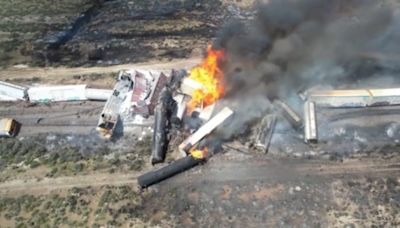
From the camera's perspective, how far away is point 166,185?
2612 cm

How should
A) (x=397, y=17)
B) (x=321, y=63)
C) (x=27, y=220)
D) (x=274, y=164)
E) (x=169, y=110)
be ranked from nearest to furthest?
(x=27, y=220), (x=274, y=164), (x=169, y=110), (x=321, y=63), (x=397, y=17)

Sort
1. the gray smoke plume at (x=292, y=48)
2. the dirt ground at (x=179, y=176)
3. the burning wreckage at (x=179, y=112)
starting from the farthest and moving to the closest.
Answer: the gray smoke plume at (x=292, y=48)
the burning wreckage at (x=179, y=112)
the dirt ground at (x=179, y=176)

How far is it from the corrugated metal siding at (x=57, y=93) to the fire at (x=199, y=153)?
9.16 metres

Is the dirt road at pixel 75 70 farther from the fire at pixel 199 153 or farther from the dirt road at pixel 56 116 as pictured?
the fire at pixel 199 153

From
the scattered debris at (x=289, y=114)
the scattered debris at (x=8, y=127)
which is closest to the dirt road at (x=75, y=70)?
the scattered debris at (x=8, y=127)

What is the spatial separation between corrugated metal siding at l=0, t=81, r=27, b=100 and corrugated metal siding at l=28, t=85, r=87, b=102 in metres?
0.48

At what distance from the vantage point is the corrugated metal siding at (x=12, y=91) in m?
33.2

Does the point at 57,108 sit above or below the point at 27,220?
above

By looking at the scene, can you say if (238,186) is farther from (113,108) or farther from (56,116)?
(56,116)

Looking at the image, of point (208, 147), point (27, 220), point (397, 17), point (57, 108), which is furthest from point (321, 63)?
point (27, 220)

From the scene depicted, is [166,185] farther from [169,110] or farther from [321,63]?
[321,63]

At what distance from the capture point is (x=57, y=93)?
3269 cm

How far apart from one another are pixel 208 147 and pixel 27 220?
979cm

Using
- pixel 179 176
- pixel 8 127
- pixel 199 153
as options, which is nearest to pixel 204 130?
pixel 199 153
